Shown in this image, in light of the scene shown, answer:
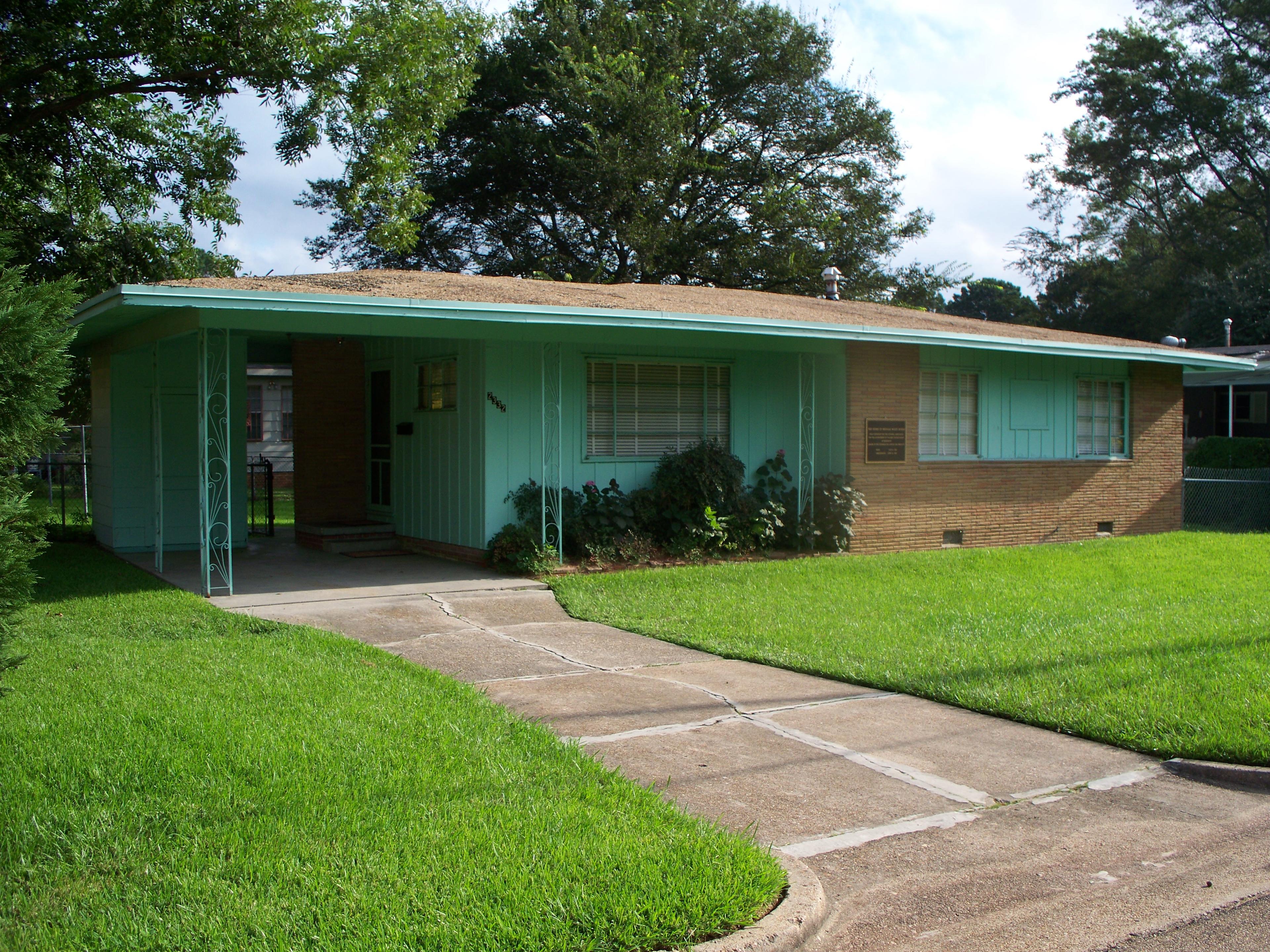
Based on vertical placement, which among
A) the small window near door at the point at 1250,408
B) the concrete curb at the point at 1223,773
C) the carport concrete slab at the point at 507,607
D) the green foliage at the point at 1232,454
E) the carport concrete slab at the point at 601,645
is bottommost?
the concrete curb at the point at 1223,773

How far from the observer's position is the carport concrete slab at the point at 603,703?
6.50 metres

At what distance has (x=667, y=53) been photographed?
101 feet

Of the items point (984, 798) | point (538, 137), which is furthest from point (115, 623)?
point (538, 137)

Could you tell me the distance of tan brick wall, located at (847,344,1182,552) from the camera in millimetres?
14859

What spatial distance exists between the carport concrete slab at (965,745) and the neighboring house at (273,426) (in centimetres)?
2982

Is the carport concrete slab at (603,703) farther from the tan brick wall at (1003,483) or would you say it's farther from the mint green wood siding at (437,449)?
the tan brick wall at (1003,483)

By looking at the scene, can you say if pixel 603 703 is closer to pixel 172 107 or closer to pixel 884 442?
pixel 884 442

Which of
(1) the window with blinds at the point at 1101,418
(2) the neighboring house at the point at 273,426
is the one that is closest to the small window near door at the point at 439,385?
(1) the window with blinds at the point at 1101,418

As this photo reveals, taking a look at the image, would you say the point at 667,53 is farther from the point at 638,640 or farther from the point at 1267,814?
the point at 1267,814

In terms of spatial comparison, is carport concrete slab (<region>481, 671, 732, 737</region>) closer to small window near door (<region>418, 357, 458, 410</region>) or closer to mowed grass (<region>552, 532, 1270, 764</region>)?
mowed grass (<region>552, 532, 1270, 764</region>)

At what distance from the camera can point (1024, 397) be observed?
16781 mm

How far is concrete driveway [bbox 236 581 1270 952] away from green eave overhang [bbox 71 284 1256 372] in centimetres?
365

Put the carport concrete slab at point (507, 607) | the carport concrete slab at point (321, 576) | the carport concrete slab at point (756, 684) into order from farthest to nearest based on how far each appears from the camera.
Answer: the carport concrete slab at point (321, 576) < the carport concrete slab at point (507, 607) < the carport concrete slab at point (756, 684)

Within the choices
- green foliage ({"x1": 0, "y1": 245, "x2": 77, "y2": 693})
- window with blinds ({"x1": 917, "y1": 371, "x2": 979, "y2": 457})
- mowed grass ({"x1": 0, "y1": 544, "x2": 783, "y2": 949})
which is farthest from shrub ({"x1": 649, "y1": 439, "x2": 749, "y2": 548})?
green foliage ({"x1": 0, "y1": 245, "x2": 77, "y2": 693})
